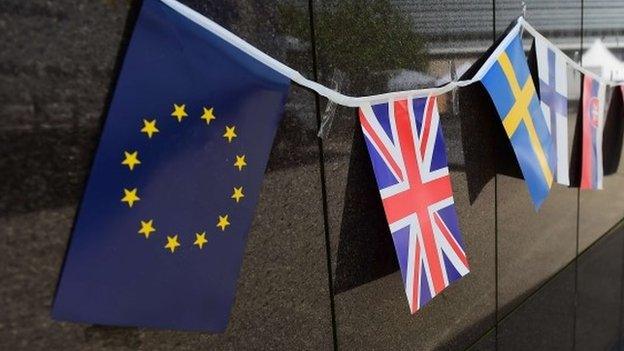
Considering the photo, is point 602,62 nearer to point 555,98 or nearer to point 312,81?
point 555,98

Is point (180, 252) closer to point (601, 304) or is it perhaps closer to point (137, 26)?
point (137, 26)

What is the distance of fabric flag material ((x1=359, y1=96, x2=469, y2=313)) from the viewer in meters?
1.95

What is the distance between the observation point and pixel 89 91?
50.1 inches

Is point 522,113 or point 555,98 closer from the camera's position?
point 522,113

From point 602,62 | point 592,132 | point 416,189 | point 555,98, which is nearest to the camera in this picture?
point 416,189

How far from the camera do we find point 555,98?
10.4 feet

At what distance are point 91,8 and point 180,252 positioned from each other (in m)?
0.66

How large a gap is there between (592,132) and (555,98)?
85 cm

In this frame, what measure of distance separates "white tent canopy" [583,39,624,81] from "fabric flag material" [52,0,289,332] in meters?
3.43

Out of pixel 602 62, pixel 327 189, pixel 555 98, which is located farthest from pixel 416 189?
pixel 602 62

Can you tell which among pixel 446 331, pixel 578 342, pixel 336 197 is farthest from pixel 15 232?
pixel 578 342

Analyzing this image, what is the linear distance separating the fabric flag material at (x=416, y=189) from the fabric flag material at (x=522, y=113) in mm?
489

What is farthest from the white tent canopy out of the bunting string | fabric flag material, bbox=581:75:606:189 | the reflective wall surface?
the bunting string

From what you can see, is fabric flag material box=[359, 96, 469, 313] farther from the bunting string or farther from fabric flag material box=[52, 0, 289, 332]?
fabric flag material box=[52, 0, 289, 332]
